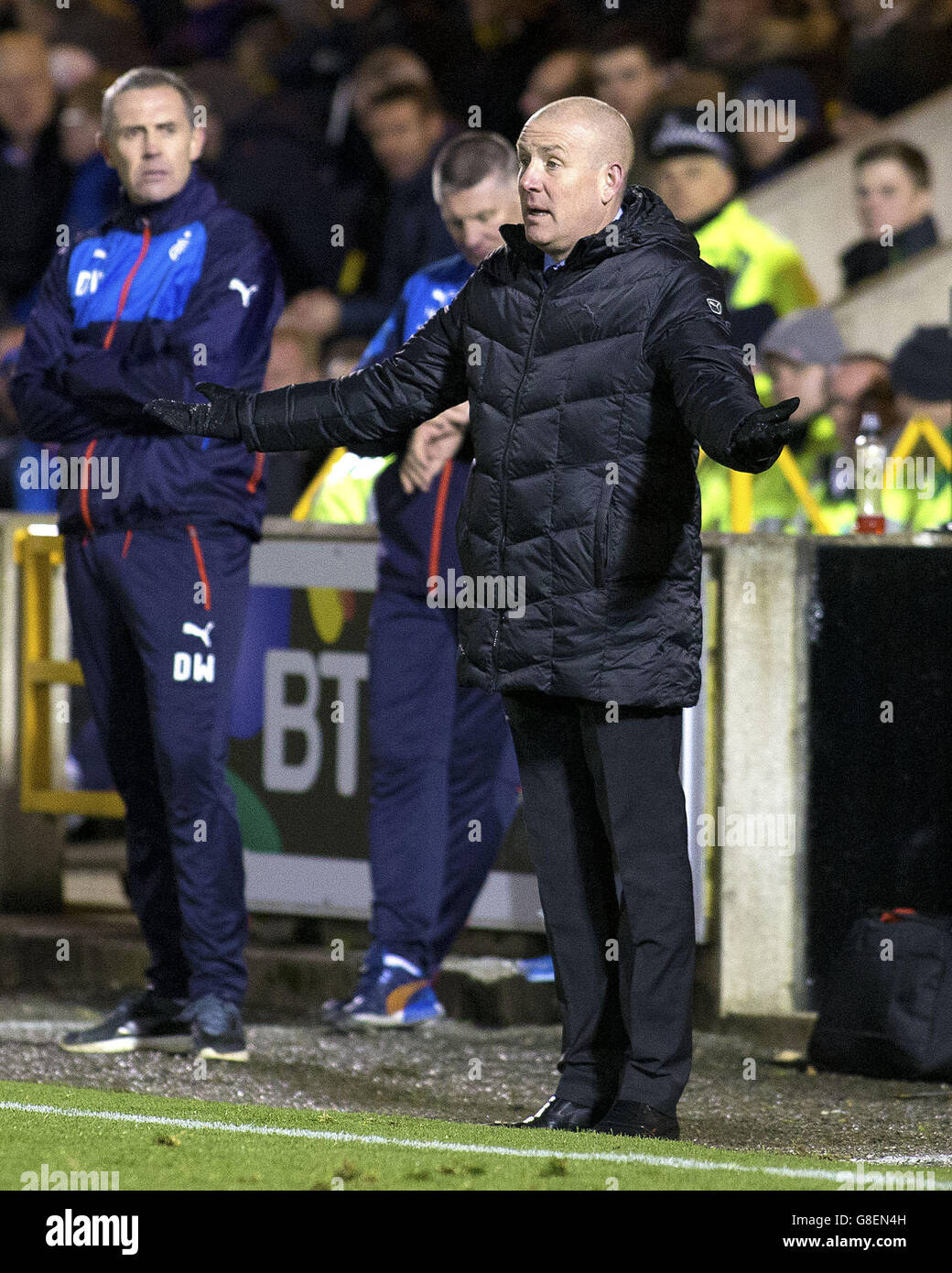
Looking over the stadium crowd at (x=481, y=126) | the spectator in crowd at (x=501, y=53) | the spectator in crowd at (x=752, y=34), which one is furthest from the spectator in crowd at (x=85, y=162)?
the spectator in crowd at (x=752, y=34)

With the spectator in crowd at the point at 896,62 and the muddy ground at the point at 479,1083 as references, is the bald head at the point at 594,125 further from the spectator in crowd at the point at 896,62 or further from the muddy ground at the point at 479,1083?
the spectator in crowd at the point at 896,62

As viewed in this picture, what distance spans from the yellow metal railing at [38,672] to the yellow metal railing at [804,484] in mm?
2211

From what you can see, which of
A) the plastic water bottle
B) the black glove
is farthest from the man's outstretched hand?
the plastic water bottle

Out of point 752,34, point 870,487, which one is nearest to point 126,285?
point 870,487

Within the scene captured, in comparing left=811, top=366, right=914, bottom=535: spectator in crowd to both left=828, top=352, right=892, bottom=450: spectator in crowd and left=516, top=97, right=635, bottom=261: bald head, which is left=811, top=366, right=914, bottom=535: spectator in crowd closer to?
left=828, top=352, right=892, bottom=450: spectator in crowd

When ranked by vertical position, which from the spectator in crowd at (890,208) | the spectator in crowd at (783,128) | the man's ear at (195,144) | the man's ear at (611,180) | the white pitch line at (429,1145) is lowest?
the white pitch line at (429,1145)

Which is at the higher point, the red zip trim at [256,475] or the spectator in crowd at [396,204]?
the spectator in crowd at [396,204]

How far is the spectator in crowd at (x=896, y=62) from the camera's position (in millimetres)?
11000

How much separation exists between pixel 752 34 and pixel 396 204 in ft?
6.26

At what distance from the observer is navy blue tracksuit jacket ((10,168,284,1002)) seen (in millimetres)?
5797

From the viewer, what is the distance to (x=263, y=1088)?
548 centimetres
